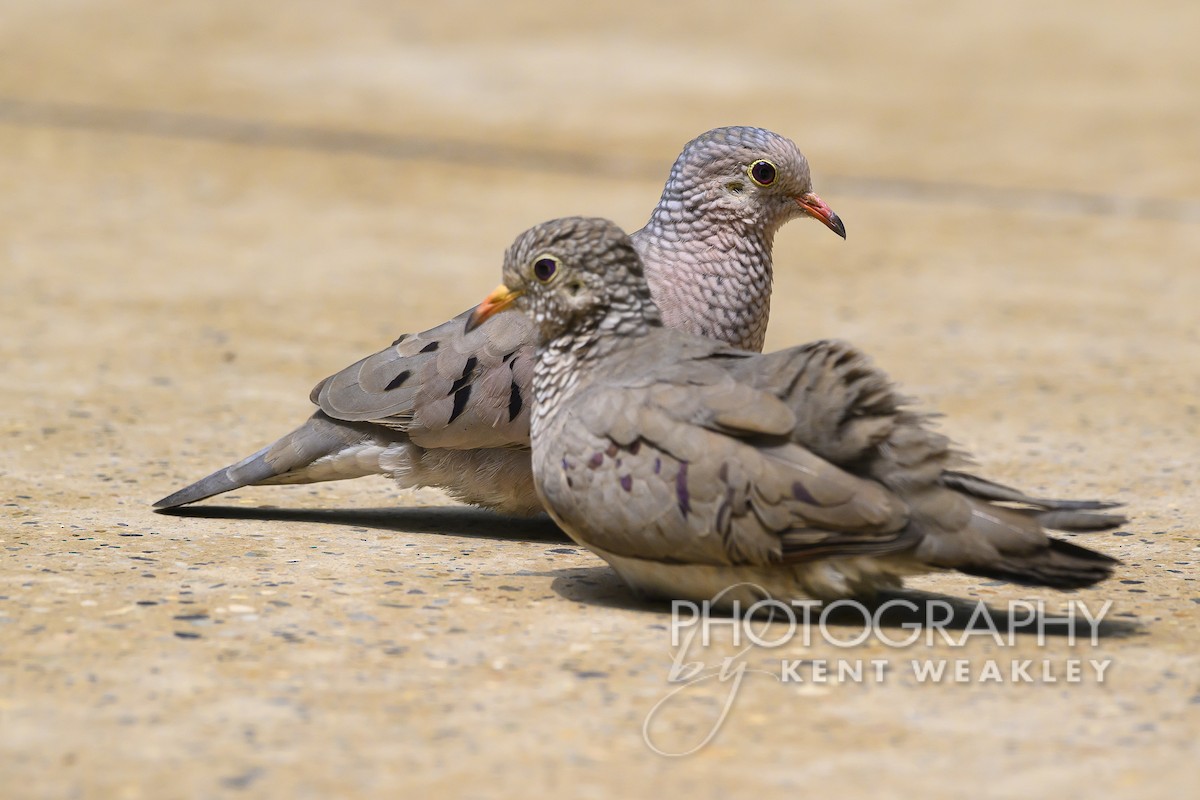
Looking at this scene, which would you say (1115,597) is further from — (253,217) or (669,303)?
(253,217)

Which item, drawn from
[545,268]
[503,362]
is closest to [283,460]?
[503,362]

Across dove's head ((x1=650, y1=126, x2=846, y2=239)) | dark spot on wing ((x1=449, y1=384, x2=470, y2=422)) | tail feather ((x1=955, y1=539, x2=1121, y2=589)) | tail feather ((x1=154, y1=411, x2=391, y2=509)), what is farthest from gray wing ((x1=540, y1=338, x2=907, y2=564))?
tail feather ((x1=154, y1=411, x2=391, y2=509))

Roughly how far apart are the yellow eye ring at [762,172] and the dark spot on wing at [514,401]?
94 centimetres

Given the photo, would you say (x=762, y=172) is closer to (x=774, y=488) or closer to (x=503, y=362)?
(x=503, y=362)

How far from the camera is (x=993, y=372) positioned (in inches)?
307

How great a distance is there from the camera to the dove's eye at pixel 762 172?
525 centimetres

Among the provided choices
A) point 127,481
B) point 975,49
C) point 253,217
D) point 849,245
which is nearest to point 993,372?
point 849,245

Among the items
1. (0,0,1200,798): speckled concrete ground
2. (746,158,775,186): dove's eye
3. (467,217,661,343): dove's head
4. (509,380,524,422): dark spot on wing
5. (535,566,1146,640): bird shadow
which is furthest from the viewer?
(746,158,775,186): dove's eye

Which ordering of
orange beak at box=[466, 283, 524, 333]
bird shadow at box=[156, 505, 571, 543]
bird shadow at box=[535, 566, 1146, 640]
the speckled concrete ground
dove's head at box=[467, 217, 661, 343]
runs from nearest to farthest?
the speckled concrete ground
bird shadow at box=[535, 566, 1146, 640]
dove's head at box=[467, 217, 661, 343]
orange beak at box=[466, 283, 524, 333]
bird shadow at box=[156, 505, 571, 543]

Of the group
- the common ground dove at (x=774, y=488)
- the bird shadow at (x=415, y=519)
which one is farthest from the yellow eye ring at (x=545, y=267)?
the bird shadow at (x=415, y=519)

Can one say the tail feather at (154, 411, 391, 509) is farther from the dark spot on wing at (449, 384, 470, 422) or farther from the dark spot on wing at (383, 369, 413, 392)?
the dark spot on wing at (449, 384, 470, 422)

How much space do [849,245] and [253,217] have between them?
3.48 metres

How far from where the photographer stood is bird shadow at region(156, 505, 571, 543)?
5.40m

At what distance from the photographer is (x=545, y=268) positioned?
14.9 ft
